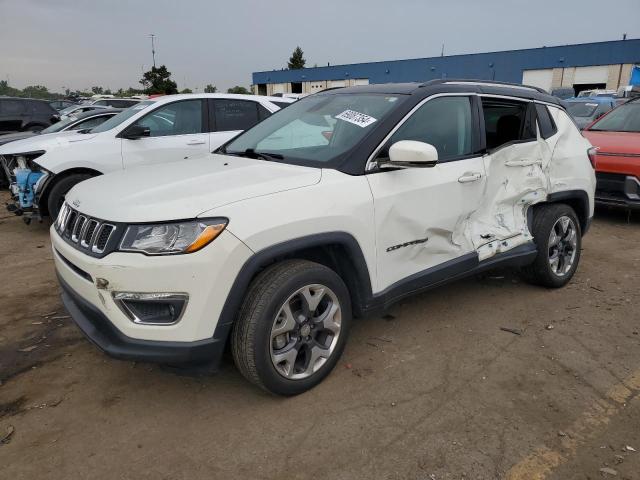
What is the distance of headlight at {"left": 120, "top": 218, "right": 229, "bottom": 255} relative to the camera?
7.71 feet

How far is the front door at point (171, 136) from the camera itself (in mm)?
6324

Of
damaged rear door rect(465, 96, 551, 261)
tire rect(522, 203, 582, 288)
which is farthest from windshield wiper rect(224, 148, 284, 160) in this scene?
tire rect(522, 203, 582, 288)

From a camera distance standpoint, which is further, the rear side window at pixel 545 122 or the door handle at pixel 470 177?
the rear side window at pixel 545 122

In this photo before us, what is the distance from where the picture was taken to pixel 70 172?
6141 millimetres

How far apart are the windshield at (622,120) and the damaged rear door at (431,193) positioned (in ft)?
16.9

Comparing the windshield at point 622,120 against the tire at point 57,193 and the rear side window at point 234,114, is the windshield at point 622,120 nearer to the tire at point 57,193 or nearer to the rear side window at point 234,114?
the rear side window at point 234,114

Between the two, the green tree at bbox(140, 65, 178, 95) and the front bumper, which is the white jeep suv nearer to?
the front bumper

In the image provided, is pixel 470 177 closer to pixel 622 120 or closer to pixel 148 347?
pixel 148 347

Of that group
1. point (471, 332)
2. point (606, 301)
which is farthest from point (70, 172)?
point (606, 301)

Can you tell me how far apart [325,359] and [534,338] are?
5.52ft

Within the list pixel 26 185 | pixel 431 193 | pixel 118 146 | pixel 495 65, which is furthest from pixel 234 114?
pixel 495 65

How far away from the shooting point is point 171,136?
6527 millimetres

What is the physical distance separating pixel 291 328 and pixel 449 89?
2.06m

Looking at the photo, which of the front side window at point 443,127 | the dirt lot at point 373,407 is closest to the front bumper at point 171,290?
the dirt lot at point 373,407
